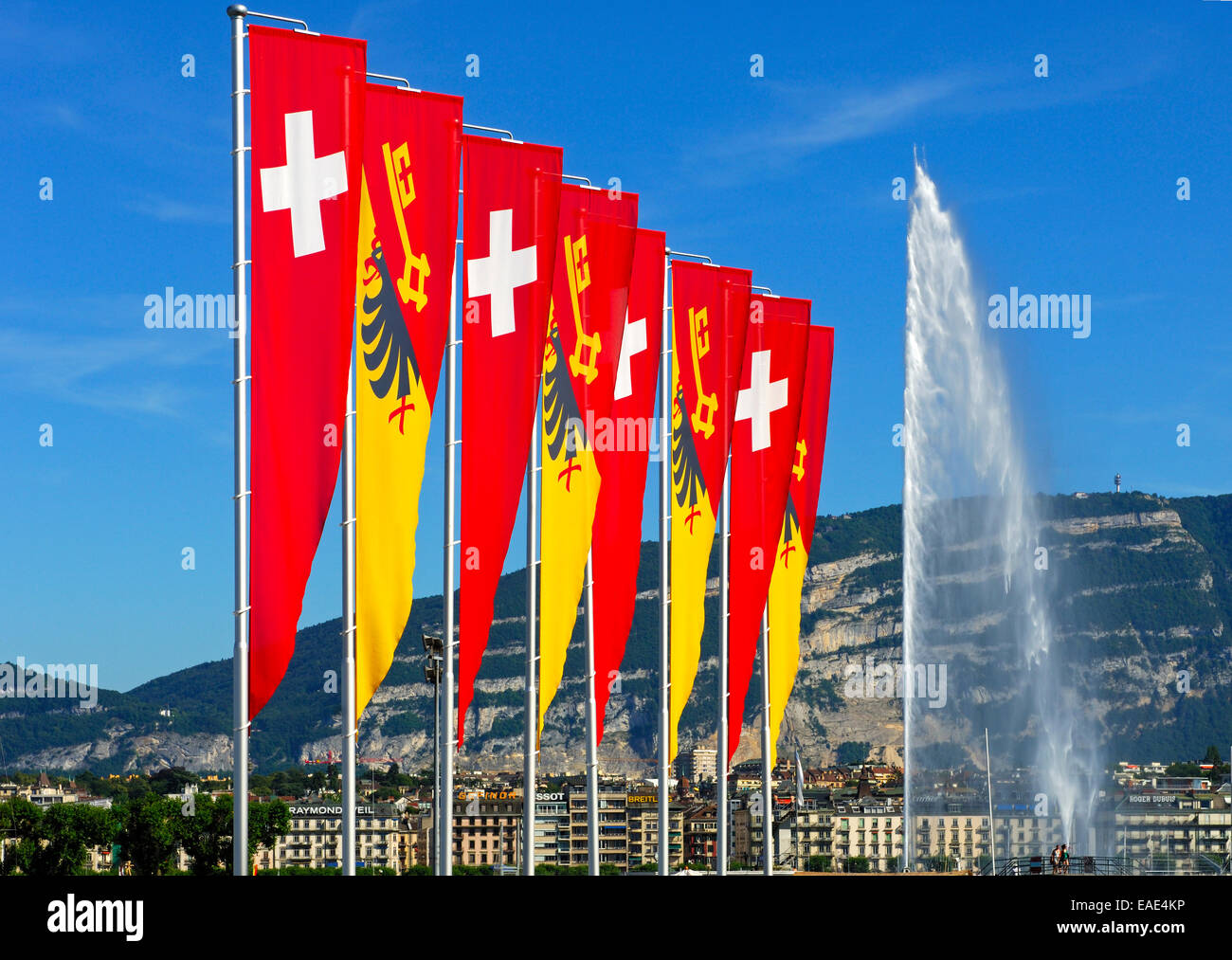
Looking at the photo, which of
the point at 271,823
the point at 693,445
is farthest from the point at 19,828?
the point at 693,445

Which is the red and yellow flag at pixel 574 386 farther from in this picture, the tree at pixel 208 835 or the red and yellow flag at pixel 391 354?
the tree at pixel 208 835

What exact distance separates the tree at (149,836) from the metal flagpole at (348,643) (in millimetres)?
125845

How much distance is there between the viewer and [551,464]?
1209 inches

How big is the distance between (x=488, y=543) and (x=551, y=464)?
3.69 metres

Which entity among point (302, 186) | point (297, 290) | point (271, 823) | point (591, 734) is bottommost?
point (271, 823)

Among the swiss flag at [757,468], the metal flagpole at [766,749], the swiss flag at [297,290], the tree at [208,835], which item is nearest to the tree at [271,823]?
the tree at [208,835]

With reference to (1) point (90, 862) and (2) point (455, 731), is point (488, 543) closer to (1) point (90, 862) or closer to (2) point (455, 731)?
(2) point (455, 731)

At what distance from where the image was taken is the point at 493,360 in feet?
91.3

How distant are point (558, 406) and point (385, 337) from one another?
5623mm

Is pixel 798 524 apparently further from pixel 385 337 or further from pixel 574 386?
pixel 385 337

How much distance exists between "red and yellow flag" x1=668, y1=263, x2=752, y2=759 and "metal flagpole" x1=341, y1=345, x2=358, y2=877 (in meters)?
12.4

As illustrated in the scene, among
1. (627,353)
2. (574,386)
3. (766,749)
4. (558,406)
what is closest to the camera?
(558,406)

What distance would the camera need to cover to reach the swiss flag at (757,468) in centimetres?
3812
